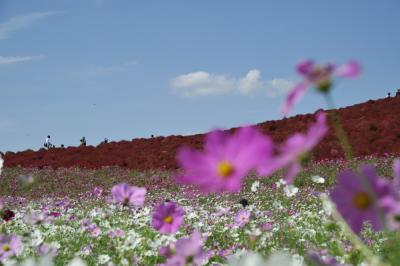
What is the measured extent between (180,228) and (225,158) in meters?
5.34

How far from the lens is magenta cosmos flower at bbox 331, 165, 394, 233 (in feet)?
3.48

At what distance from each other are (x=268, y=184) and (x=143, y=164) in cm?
634

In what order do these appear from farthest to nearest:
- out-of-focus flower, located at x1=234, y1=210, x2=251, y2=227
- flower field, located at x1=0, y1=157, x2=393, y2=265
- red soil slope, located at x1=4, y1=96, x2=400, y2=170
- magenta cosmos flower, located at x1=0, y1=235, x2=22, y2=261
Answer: red soil slope, located at x1=4, y1=96, x2=400, y2=170, out-of-focus flower, located at x1=234, y1=210, x2=251, y2=227, flower field, located at x1=0, y1=157, x2=393, y2=265, magenta cosmos flower, located at x1=0, y1=235, x2=22, y2=261

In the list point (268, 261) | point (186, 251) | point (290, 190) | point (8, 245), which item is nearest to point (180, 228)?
point (290, 190)

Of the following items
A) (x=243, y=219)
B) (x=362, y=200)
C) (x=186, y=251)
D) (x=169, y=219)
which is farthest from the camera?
(x=243, y=219)

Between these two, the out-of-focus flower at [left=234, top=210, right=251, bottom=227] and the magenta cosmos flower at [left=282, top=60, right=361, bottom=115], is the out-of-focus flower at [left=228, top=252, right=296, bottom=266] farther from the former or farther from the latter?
the out-of-focus flower at [left=234, top=210, right=251, bottom=227]

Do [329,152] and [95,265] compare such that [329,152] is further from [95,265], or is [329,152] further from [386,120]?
[95,265]

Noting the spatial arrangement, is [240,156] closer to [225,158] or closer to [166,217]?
[225,158]

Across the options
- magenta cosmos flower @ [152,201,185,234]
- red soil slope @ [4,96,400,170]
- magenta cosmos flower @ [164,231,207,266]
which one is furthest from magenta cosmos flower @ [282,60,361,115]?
red soil slope @ [4,96,400,170]

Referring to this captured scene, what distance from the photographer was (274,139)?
1734 centimetres

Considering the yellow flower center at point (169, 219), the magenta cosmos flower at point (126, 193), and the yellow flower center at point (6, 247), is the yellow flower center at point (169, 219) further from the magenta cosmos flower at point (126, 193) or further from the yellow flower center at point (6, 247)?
the yellow flower center at point (6, 247)

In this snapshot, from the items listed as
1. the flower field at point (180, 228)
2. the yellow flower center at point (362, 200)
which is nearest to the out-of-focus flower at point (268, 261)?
the flower field at point (180, 228)

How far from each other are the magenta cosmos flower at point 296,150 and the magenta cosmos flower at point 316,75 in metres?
0.06

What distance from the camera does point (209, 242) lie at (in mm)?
5711
